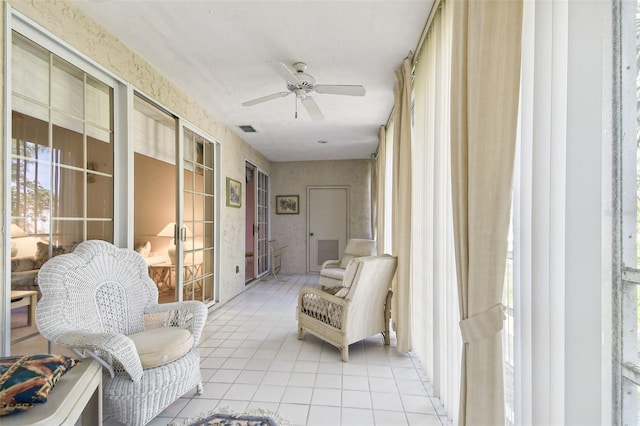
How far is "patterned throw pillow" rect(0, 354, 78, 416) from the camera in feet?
3.51

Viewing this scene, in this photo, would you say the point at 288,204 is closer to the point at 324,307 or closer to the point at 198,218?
the point at 198,218

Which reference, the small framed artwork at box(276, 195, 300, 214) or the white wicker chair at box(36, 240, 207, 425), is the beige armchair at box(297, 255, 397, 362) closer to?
the white wicker chair at box(36, 240, 207, 425)

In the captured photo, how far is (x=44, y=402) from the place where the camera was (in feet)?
3.70

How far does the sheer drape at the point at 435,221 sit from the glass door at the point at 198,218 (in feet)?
8.60

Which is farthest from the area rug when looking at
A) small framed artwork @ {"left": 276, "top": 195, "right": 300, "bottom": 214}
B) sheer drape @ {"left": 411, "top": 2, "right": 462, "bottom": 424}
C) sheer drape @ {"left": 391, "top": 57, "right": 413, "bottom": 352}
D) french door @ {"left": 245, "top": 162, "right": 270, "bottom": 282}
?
small framed artwork @ {"left": 276, "top": 195, "right": 300, "bottom": 214}

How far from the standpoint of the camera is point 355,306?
2.60 m

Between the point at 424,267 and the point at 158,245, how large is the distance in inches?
179

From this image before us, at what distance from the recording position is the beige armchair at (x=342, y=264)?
4540mm

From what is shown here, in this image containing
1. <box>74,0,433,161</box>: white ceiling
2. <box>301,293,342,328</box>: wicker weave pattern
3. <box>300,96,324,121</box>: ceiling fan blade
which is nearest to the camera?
<box>74,0,433,161</box>: white ceiling

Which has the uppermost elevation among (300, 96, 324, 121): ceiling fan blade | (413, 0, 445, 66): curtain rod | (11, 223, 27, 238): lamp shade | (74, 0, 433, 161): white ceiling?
(74, 0, 433, 161): white ceiling

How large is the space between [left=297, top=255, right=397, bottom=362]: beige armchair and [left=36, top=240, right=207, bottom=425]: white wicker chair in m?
1.13

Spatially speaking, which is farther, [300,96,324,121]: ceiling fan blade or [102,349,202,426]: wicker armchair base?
[300,96,324,121]: ceiling fan blade

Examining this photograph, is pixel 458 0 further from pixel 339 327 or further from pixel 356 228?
pixel 356 228

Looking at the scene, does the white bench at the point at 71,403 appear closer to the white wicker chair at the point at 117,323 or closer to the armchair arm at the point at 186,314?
the white wicker chair at the point at 117,323
